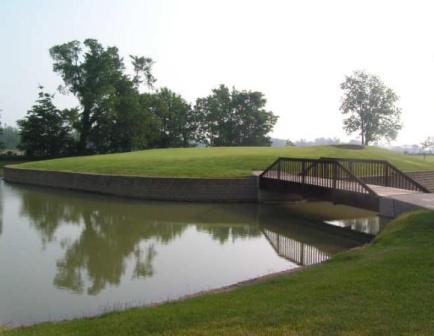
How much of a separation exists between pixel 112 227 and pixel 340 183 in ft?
25.5

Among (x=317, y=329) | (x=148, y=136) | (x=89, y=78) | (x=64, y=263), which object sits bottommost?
(x=64, y=263)

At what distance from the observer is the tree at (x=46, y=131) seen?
46062 mm

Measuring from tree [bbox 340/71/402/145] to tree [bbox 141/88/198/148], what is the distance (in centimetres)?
1952

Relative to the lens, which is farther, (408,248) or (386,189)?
(386,189)

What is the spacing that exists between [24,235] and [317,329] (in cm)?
1084

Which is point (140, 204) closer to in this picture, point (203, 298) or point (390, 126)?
point (203, 298)

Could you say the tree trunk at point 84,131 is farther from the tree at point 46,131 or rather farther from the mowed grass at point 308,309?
the mowed grass at point 308,309

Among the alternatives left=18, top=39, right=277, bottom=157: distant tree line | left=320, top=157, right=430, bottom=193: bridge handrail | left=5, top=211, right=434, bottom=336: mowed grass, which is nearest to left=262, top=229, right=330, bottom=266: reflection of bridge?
left=5, top=211, right=434, bottom=336: mowed grass

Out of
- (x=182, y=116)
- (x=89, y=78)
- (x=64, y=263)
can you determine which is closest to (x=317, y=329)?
(x=64, y=263)

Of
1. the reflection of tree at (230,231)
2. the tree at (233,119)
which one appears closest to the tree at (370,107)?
the tree at (233,119)

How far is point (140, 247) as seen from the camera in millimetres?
11891

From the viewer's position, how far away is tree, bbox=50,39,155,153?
44906 mm

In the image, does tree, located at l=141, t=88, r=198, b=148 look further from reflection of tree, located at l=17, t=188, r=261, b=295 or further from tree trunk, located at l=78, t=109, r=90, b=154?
reflection of tree, located at l=17, t=188, r=261, b=295

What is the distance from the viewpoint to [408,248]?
7.75m
